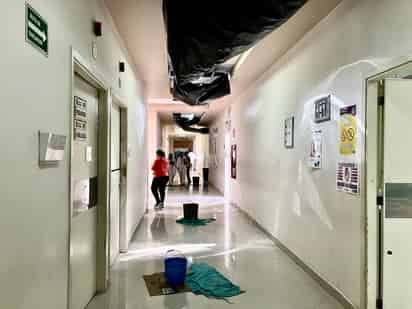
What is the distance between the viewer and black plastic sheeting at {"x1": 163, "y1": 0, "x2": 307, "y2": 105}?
2139 millimetres

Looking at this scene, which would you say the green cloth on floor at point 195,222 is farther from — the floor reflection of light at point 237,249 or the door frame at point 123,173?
the door frame at point 123,173

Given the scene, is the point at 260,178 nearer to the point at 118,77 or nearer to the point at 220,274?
the point at 220,274

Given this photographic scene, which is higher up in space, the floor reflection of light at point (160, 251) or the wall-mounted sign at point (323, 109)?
the wall-mounted sign at point (323, 109)

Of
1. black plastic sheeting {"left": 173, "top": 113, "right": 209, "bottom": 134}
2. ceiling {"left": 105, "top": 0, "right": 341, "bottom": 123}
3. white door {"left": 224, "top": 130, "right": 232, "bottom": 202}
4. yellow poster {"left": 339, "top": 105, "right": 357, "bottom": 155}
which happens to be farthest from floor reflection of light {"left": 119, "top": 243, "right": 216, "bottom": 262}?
A: black plastic sheeting {"left": 173, "top": 113, "right": 209, "bottom": 134}

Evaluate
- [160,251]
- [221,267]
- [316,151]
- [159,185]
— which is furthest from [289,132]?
[159,185]

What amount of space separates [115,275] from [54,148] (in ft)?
7.88

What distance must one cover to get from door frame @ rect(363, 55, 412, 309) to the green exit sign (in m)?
2.38

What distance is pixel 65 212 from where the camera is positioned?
2.06 m

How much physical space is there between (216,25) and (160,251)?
3.42 m

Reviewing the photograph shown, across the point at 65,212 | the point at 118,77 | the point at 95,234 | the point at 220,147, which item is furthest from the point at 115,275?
the point at 220,147

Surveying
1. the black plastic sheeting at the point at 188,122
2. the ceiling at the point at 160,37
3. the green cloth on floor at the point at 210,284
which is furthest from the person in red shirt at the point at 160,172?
the green cloth on floor at the point at 210,284

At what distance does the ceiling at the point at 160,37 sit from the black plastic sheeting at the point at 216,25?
0.56 metres

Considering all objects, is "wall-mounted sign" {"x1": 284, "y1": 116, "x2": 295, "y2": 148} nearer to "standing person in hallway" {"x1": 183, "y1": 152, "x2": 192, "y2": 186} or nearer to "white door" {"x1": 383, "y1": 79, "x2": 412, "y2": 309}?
"white door" {"x1": 383, "y1": 79, "x2": 412, "y2": 309}

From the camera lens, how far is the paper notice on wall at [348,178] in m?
2.79
